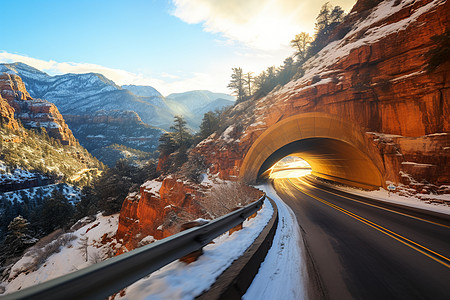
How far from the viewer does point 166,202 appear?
18.4 metres

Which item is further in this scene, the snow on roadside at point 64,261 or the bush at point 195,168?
the snow on roadside at point 64,261

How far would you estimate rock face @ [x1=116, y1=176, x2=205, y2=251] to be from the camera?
1554 cm

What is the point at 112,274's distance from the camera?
1.51 metres

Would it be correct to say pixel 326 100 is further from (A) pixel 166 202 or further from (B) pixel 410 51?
(A) pixel 166 202

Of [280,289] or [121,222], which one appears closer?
[280,289]

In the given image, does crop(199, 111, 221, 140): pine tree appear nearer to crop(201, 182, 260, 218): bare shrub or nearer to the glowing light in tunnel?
the glowing light in tunnel

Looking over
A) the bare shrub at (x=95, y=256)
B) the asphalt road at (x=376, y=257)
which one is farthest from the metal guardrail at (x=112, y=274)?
the bare shrub at (x=95, y=256)

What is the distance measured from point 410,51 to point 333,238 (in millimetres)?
13914

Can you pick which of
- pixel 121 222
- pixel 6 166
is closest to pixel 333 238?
pixel 121 222

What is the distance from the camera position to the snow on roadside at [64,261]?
2070 centimetres

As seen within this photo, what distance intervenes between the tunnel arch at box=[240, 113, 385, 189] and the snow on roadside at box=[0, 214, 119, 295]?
2192 cm

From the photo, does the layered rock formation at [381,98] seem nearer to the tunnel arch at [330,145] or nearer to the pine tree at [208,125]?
the tunnel arch at [330,145]

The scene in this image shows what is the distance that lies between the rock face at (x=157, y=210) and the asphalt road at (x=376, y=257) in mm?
9989

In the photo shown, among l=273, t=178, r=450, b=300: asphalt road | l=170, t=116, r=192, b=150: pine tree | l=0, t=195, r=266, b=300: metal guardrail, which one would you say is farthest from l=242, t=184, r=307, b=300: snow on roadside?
l=170, t=116, r=192, b=150: pine tree
